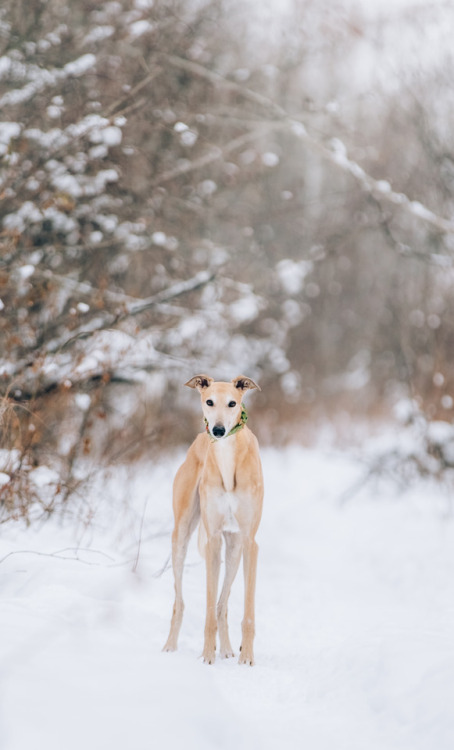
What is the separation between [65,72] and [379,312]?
48.7 feet

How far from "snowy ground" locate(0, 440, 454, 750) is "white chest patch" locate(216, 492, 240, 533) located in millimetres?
636

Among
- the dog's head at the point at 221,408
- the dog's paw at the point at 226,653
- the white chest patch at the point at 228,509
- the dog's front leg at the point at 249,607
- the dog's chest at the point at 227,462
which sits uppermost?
the dog's head at the point at 221,408

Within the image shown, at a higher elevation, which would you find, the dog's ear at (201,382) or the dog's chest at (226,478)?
the dog's ear at (201,382)

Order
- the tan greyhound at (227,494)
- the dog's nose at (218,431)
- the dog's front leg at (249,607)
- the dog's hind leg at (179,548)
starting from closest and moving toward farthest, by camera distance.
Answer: the dog's nose at (218,431) < the tan greyhound at (227,494) < the dog's front leg at (249,607) < the dog's hind leg at (179,548)

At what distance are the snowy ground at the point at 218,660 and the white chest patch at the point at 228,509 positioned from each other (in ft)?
2.09

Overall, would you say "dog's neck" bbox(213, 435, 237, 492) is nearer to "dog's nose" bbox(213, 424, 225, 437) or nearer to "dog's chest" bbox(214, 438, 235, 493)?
"dog's chest" bbox(214, 438, 235, 493)

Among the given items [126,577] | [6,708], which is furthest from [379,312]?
[6,708]

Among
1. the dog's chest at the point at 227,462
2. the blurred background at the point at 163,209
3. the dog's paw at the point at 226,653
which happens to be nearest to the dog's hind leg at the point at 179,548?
the dog's paw at the point at 226,653

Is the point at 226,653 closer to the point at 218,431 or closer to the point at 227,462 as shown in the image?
the point at 227,462

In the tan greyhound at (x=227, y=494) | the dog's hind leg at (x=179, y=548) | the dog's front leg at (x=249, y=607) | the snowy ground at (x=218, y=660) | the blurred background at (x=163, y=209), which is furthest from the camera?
the blurred background at (x=163, y=209)

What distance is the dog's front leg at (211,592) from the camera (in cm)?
402

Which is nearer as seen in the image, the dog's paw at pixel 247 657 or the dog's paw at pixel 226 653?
the dog's paw at pixel 247 657

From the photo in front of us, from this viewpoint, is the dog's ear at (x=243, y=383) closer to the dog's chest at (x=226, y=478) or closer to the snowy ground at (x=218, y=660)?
the dog's chest at (x=226, y=478)

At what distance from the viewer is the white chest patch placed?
158 inches
